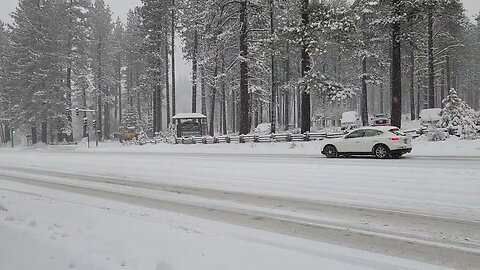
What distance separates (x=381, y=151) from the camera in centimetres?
1722

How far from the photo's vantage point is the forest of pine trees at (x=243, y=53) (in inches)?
898

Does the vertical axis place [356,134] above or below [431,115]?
below

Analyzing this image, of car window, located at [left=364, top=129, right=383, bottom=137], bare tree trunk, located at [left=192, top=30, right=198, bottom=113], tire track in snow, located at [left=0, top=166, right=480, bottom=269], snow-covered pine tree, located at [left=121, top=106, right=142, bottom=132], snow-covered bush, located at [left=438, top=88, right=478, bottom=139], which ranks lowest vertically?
tire track in snow, located at [left=0, top=166, right=480, bottom=269]

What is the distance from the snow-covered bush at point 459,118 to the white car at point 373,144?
4.94 metres

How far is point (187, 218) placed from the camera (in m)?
8.07

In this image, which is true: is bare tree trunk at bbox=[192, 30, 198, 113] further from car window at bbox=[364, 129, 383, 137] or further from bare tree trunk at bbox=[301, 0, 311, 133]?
car window at bbox=[364, 129, 383, 137]

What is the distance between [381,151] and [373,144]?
0.48m

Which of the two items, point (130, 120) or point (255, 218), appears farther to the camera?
point (130, 120)

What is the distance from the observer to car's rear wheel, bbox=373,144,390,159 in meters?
17.1

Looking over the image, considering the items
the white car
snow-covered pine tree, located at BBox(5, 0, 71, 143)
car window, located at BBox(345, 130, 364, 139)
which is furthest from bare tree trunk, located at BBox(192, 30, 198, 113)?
car window, located at BBox(345, 130, 364, 139)

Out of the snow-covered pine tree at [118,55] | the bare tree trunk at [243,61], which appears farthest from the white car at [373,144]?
the snow-covered pine tree at [118,55]

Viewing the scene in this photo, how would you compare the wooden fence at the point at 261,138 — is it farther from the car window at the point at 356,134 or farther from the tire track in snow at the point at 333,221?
the tire track in snow at the point at 333,221

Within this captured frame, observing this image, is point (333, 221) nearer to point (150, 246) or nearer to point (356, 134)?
point (150, 246)

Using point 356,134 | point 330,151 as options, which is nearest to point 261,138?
point 330,151
